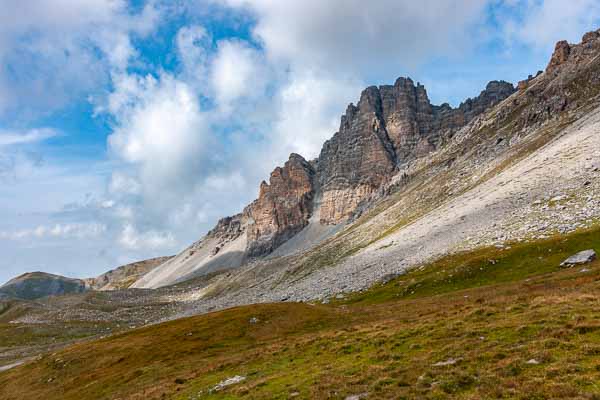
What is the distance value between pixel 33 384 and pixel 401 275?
58.9 meters

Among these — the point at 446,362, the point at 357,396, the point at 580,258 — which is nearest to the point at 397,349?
A: the point at 446,362

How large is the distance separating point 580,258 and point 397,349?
34.1m

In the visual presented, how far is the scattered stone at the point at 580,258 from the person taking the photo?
47.3m

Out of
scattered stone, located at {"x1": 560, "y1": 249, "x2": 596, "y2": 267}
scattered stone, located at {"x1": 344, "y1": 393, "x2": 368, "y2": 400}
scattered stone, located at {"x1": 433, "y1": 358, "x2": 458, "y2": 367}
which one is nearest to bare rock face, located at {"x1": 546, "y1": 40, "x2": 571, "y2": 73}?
scattered stone, located at {"x1": 560, "y1": 249, "x2": 596, "y2": 267}

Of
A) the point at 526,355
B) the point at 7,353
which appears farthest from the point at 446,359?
the point at 7,353

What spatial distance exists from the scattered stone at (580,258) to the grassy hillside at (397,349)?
214 centimetres

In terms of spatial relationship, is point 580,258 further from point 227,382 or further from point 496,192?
point 496,192

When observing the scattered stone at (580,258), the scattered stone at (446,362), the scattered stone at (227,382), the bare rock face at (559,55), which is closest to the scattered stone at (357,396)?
the scattered stone at (446,362)

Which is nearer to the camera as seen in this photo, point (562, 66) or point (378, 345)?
point (378, 345)

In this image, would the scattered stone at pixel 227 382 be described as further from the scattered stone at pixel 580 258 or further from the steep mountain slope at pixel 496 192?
the steep mountain slope at pixel 496 192

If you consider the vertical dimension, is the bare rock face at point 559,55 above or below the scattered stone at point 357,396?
above

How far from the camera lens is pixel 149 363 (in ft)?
159

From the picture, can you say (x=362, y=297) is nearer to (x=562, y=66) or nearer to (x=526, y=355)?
(x=526, y=355)

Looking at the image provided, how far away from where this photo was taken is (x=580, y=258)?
157 feet
